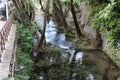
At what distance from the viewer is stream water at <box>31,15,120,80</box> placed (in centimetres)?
1143

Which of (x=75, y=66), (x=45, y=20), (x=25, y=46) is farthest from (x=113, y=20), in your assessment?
(x=45, y=20)

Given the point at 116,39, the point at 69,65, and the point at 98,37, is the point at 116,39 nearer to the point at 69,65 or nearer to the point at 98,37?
the point at 69,65

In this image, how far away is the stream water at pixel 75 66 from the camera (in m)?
11.4

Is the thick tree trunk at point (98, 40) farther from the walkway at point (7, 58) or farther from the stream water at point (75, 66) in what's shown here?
the walkway at point (7, 58)

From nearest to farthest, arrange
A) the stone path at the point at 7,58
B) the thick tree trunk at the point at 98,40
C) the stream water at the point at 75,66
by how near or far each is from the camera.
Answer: the stone path at the point at 7,58
the stream water at the point at 75,66
the thick tree trunk at the point at 98,40

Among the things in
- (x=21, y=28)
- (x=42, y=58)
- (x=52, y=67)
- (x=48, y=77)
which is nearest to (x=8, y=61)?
(x=48, y=77)

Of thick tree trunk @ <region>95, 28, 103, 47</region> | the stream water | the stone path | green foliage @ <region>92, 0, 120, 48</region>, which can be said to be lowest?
the stream water

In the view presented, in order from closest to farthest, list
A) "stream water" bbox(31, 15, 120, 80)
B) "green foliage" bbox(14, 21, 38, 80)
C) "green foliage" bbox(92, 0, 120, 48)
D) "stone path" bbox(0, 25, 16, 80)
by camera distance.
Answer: "stone path" bbox(0, 25, 16, 80) → "green foliage" bbox(92, 0, 120, 48) → "green foliage" bbox(14, 21, 38, 80) → "stream water" bbox(31, 15, 120, 80)

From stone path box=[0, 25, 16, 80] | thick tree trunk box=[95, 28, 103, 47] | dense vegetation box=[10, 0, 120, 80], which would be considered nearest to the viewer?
stone path box=[0, 25, 16, 80]

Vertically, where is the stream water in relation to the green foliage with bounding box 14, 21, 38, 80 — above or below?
below

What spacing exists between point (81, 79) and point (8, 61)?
4007 millimetres

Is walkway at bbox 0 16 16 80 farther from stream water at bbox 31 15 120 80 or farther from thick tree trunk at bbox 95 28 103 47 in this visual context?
thick tree trunk at bbox 95 28 103 47

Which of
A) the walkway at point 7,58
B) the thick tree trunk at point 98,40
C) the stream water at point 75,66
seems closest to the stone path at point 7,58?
the walkway at point 7,58

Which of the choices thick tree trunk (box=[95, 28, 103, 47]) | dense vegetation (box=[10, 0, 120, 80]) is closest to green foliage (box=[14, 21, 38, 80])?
dense vegetation (box=[10, 0, 120, 80])
